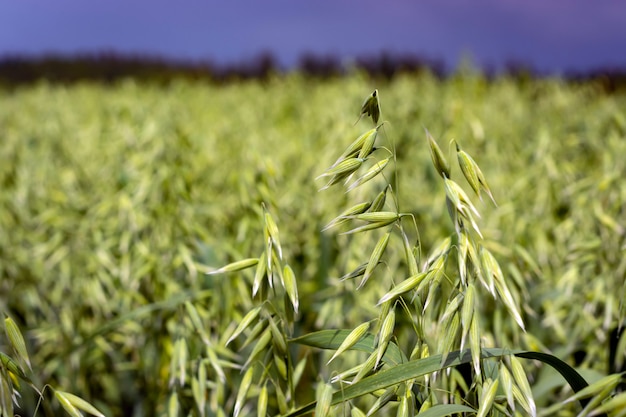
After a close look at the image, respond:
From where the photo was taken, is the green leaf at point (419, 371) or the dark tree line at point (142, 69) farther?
the dark tree line at point (142, 69)

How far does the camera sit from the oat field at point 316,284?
585 mm

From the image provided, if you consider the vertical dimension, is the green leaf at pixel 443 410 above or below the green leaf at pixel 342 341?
below

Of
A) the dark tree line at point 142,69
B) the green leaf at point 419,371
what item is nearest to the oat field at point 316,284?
the green leaf at point 419,371

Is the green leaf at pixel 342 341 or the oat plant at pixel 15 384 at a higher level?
the green leaf at pixel 342 341

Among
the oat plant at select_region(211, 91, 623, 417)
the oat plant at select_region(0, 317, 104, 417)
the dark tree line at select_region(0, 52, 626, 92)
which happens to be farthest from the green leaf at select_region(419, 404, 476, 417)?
the dark tree line at select_region(0, 52, 626, 92)

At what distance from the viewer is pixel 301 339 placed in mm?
669

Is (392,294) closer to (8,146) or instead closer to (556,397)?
(556,397)

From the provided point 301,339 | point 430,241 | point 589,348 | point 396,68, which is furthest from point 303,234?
point 396,68

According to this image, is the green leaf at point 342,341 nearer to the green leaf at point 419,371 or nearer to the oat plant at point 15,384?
the green leaf at point 419,371

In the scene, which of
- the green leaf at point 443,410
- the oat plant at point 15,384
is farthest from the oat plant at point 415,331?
the oat plant at point 15,384

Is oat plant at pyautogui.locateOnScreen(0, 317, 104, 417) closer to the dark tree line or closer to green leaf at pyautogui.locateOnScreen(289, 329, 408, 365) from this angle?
green leaf at pyautogui.locateOnScreen(289, 329, 408, 365)

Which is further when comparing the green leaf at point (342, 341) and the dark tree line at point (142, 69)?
the dark tree line at point (142, 69)

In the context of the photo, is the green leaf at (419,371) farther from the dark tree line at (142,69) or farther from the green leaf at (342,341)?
the dark tree line at (142,69)

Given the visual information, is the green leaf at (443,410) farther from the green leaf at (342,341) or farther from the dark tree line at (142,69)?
the dark tree line at (142,69)
